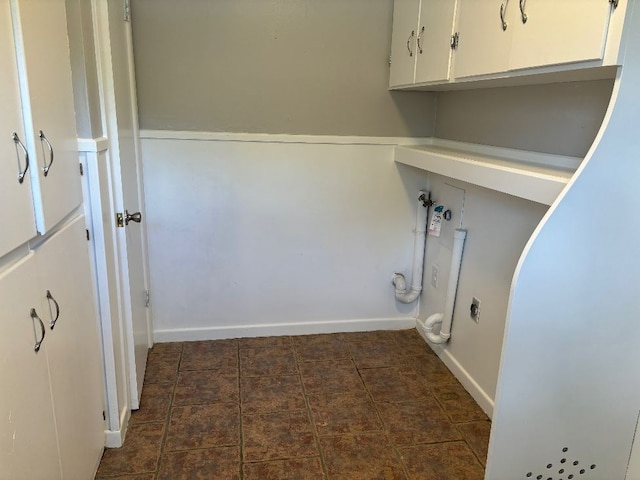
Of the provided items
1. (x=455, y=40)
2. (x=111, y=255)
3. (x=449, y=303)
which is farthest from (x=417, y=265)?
(x=111, y=255)

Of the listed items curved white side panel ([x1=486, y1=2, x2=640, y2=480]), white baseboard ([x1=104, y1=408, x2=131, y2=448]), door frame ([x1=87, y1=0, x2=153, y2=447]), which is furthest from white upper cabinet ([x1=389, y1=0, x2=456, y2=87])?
white baseboard ([x1=104, y1=408, x2=131, y2=448])

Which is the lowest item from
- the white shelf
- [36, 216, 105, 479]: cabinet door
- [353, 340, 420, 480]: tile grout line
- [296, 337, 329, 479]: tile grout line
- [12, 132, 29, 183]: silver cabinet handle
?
[296, 337, 329, 479]: tile grout line

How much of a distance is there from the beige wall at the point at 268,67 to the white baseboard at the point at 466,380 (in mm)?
1316

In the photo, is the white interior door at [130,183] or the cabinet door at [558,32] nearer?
the cabinet door at [558,32]

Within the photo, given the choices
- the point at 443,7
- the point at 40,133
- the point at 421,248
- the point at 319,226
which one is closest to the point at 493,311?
the point at 421,248

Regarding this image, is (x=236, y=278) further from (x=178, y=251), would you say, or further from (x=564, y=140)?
(x=564, y=140)

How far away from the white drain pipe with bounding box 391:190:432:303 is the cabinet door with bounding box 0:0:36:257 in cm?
223

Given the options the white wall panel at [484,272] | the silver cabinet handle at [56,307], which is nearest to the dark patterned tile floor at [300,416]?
the white wall panel at [484,272]

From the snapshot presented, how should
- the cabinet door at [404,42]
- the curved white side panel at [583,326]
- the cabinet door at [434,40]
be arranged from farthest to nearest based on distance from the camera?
the cabinet door at [404,42] → the cabinet door at [434,40] → the curved white side panel at [583,326]

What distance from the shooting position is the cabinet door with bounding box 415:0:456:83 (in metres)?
1.99

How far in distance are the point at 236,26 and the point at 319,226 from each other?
1.18 metres

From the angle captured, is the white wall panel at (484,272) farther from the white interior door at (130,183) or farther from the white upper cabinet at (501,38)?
the white interior door at (130,183)

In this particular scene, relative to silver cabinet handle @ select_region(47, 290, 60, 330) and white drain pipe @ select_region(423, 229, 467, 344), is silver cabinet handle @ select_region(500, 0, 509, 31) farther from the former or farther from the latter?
silver cabinet handle @ select_region(47, 290, 60, 330)

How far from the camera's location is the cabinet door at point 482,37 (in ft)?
5.12
